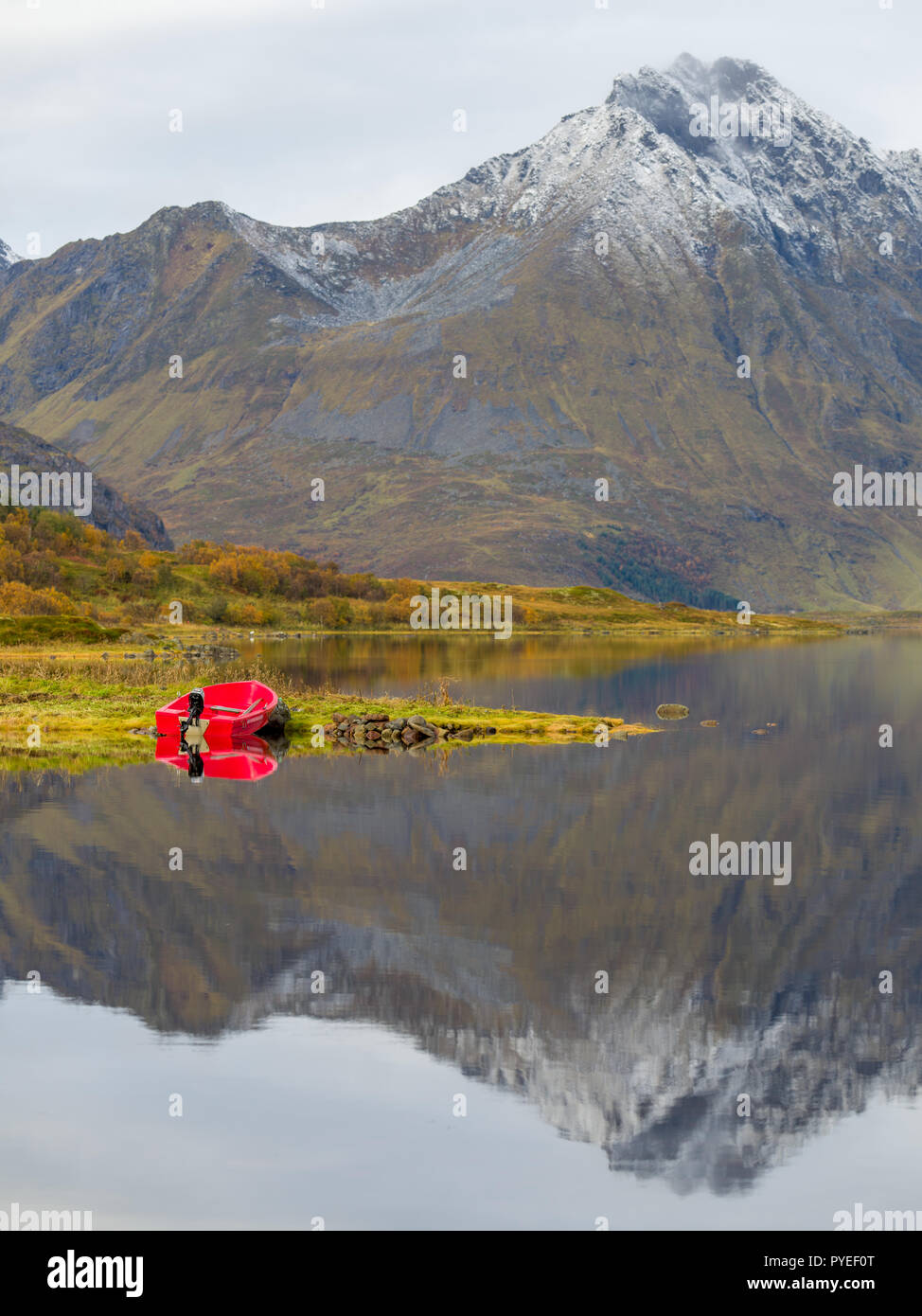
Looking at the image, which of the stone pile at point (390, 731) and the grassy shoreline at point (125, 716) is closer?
the grassy shoreline at point (125, 716)

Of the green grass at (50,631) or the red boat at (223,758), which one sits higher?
the green grass at (50,631)

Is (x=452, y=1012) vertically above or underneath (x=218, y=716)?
underneath

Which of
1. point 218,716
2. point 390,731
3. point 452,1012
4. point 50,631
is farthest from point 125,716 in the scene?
point 50,631

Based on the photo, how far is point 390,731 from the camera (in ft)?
193

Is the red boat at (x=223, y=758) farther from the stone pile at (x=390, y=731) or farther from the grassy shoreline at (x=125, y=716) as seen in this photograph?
the stone pile at (x=390, y=731)

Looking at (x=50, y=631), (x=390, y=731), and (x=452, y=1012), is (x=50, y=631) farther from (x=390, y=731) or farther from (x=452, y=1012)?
(x=452, y=1012)

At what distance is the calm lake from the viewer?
16.5 meters

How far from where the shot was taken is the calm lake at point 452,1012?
16500mm

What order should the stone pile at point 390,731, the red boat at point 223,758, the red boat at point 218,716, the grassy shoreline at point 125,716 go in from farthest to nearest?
1. the stone pile at point 390,731
2. the red boat at point 218,716
3. the grassy shoreline at point 125,716
4. the red boat at point 223,758

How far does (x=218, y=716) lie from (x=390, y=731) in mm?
6965

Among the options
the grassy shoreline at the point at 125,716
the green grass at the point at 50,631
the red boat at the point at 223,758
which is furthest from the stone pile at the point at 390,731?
the green grass at the point at 50,631

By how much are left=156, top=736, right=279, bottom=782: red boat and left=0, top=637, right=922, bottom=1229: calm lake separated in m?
5.28

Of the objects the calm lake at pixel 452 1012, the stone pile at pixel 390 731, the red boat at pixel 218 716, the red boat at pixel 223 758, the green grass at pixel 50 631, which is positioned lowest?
the calm lake at pixel 452 1012

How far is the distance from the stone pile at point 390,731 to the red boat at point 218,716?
9.52 feet
